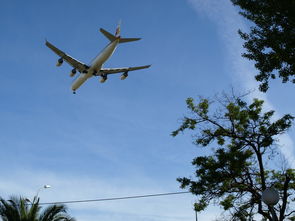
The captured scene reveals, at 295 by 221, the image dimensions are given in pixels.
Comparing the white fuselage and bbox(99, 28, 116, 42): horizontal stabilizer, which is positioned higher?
bbox(99, 28, 116, 42): horizontal stabilizer

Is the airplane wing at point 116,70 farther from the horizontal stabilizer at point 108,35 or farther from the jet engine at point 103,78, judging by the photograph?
the horizontal stabilizer at point 108,35

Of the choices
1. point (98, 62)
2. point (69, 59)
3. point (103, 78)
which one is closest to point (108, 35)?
point (98, 62)

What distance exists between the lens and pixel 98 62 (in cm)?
3659

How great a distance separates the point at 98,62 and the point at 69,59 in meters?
3.72

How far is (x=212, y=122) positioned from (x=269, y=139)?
11.7ft

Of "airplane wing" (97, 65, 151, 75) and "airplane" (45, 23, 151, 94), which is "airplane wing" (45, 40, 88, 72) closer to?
"airplane" (45, 23, 151, 94)

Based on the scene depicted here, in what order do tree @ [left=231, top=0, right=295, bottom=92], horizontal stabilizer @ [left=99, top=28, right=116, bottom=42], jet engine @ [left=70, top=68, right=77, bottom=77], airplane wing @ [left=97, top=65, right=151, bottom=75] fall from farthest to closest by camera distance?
1. airplane wing @ [left=97, top=65, right=151, bottom=75]
2. jet engine @ [left=70, top=68, right=77, bottom=77]
3. horizontal stabilizer @ [left=99, top=28, right=116, bottom=42]
4. tree @ [left=231, top=0, right=295, bottom=92]

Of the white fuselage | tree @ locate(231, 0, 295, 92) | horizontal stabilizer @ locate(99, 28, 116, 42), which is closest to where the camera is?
tree @ locate(231, 0, 295, 92)

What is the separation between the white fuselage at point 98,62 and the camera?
3547 cm

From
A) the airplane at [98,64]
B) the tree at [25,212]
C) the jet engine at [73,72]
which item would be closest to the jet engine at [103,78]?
the airplane at [98,64]

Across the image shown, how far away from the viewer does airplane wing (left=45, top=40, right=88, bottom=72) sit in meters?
36.9

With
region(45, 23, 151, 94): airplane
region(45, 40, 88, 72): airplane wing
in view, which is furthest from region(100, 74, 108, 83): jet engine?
region(45, 40, 88, 72): airplane wing

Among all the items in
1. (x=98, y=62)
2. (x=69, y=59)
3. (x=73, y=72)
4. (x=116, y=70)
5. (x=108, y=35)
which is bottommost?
(x=73, y=72)

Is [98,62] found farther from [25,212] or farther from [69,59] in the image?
[25,212]
